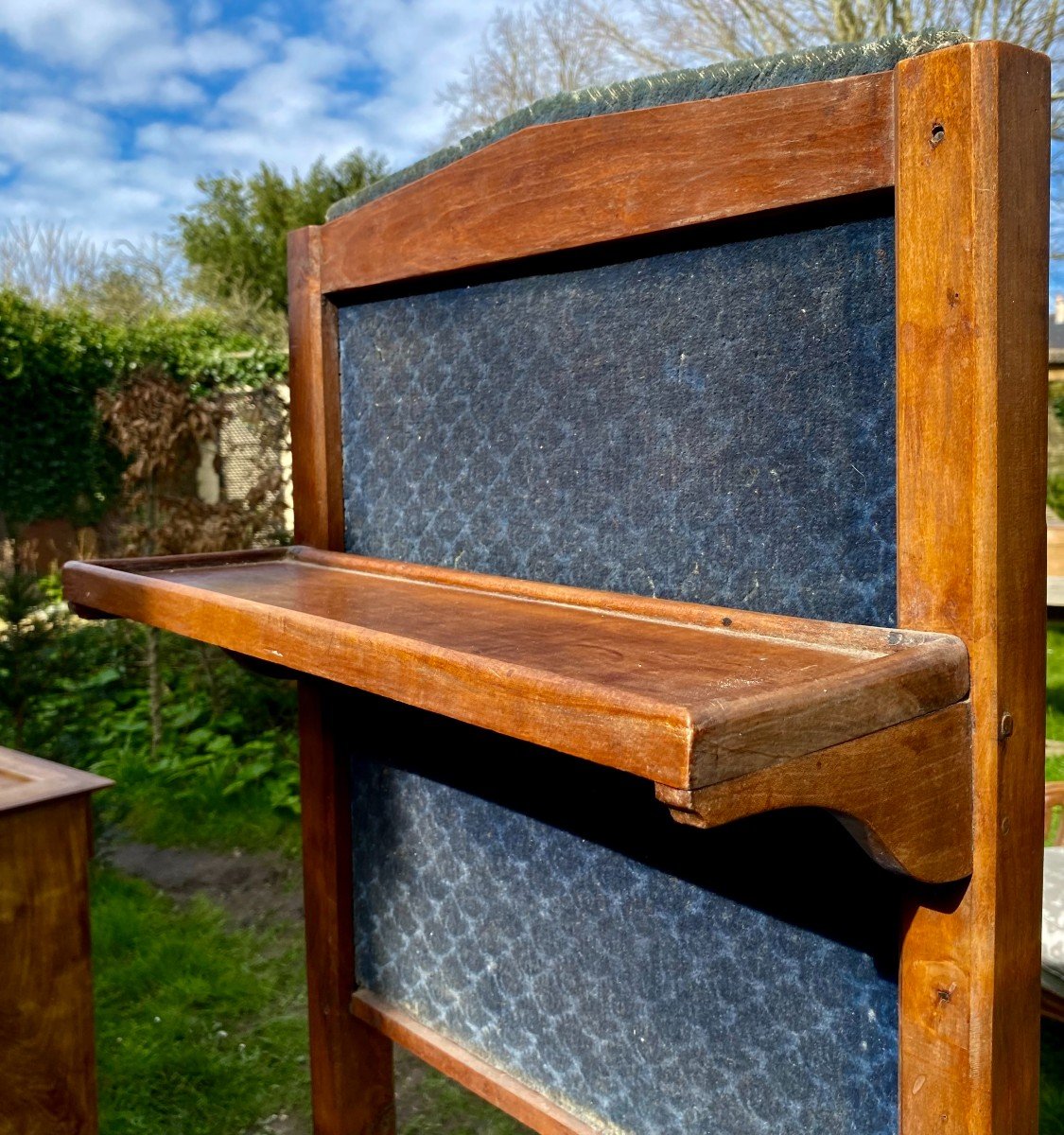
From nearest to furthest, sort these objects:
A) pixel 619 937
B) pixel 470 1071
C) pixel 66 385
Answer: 1. pixel 619 937
2. pixel 470 1071
3. pixel 66 385

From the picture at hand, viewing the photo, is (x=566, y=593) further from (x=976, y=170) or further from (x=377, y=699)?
(x=976, y=170)

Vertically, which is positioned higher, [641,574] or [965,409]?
[965,409]

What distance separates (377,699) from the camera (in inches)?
63.6

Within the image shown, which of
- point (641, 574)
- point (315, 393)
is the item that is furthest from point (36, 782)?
point (641, 574)

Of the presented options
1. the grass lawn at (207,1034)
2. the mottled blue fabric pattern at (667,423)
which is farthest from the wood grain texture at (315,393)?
the grass lawn at (207,1034)

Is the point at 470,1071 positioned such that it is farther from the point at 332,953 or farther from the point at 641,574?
the point at 641,574

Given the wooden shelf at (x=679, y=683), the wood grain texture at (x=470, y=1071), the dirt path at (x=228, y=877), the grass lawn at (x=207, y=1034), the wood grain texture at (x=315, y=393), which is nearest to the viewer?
→ the wooden shelf at (x=679, y=683)

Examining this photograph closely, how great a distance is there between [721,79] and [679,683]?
0.60 m

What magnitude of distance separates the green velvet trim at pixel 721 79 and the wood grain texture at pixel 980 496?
4 centimetres

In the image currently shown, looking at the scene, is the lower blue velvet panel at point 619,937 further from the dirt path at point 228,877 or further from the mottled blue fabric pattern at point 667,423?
the dirt path at point 228,877

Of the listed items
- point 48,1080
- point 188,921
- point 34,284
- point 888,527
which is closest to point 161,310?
point 34,284

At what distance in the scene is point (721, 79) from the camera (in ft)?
3.30

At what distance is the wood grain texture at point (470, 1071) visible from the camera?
1.35 metres

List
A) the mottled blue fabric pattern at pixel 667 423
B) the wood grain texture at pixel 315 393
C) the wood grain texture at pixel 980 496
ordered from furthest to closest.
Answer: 1. the wood grain texture at pixel 315 393
2. the mottled blue fabric pattern at pixel 667 423
3. the wood grain texture at pixel 980 496
